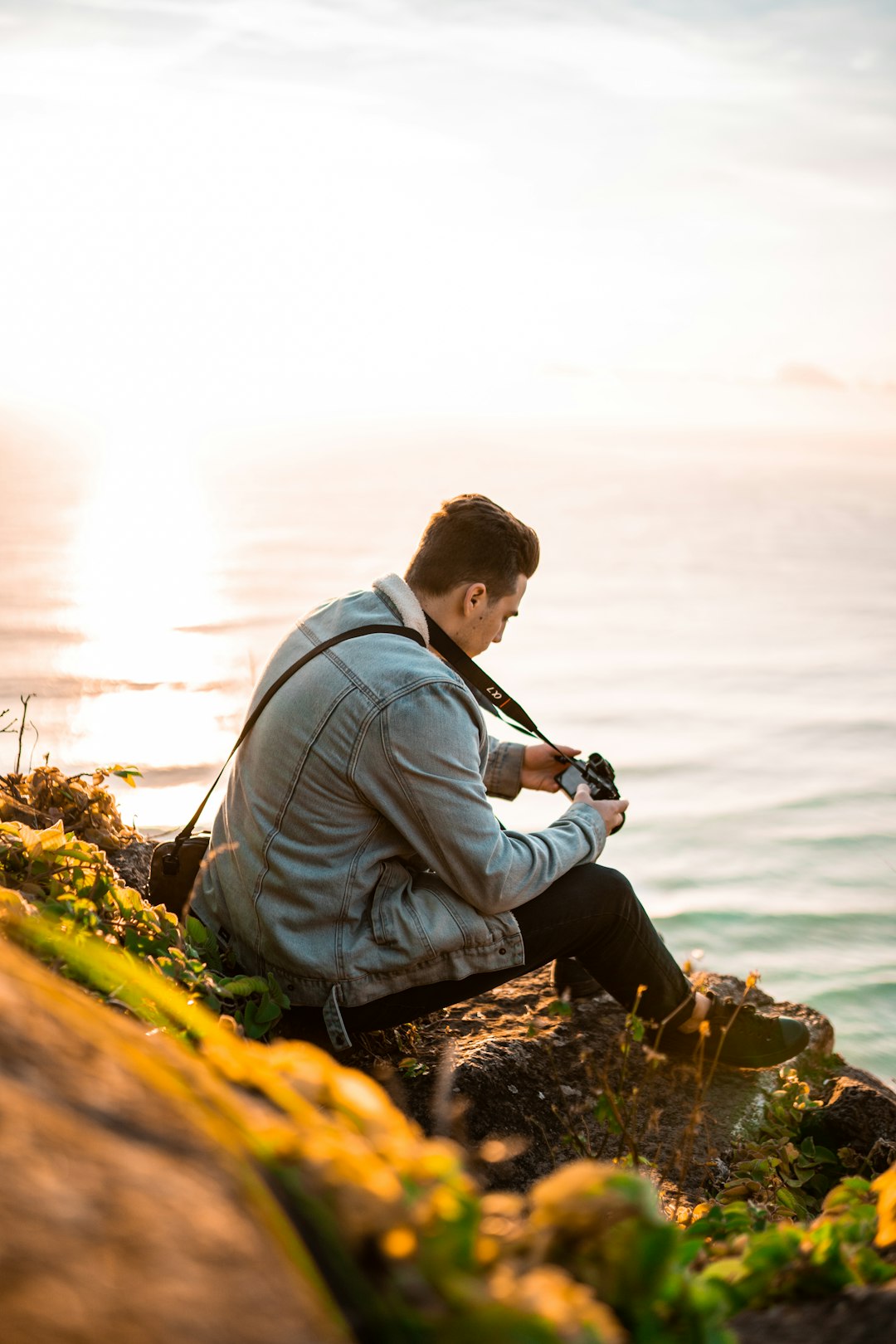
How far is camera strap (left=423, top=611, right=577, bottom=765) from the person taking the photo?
11.6ft

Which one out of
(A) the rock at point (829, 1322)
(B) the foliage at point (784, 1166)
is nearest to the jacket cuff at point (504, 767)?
(B) the foliage at point (784, 1166)

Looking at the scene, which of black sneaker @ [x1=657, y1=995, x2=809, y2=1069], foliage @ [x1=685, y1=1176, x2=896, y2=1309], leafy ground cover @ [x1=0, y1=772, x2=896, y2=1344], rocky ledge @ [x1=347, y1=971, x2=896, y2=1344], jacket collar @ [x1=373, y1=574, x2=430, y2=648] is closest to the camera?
leafy ground cover @ [x1=0, y1=772, x2=896, y2=1344]

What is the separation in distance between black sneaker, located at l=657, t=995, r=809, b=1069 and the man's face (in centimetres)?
137

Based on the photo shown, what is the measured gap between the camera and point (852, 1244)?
1.54m

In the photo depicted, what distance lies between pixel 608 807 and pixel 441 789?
2.81 ft

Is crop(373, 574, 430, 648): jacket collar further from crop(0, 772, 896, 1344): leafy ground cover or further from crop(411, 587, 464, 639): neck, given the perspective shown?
crop(0, 772, 896, 1344): leafy ground cover

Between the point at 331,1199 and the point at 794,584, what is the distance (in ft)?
72.7

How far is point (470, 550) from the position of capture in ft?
11.4

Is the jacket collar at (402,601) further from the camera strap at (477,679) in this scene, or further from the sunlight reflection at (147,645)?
the sunlight reflection at (147,645)

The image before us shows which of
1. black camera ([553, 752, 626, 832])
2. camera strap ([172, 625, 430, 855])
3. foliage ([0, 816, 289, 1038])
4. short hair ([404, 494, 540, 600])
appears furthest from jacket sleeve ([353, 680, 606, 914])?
black camera ([553, 752, 626, 832])

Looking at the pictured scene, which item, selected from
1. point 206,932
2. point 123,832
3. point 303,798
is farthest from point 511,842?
point 123,832

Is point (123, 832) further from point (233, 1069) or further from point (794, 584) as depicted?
point (794, 584)

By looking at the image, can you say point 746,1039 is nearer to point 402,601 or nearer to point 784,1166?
point 784,1166

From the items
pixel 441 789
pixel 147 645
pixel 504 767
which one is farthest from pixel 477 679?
pixel 147 645
